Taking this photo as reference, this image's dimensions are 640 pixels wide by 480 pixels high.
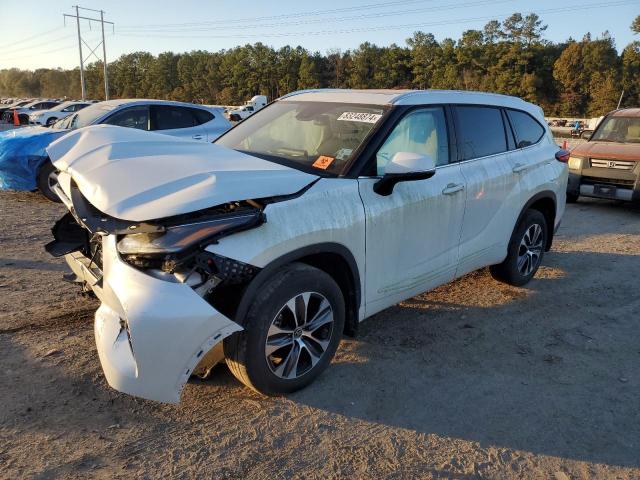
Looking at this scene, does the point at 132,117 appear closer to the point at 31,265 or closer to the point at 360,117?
the point at 31,265

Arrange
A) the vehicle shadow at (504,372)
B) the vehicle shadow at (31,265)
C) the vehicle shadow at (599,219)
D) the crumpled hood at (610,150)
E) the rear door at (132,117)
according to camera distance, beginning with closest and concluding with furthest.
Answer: the vehicle shadow at (504,372) → the vehicle shadow at (31,265) → the vehicle shadow at (599,219) → the rear door at (132,117) → the crumpled hood at (610,150)

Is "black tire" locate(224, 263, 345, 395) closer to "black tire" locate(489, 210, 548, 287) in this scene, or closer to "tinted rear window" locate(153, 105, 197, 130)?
"black tire" locate(489, 210, 548, 287)

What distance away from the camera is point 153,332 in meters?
2.50

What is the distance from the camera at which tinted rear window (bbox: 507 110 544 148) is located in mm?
4988

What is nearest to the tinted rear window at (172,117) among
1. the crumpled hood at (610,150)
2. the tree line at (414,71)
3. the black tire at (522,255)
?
Result: the black tire at (522,255)

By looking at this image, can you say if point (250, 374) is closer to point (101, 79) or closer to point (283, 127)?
point (283, 127)

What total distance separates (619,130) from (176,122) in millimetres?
8297

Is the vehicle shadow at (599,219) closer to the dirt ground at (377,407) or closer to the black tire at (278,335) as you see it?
the dirt ground at (377,407)

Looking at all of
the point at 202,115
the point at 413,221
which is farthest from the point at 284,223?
the point at 202,115

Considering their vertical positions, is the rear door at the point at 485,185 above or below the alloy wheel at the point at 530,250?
above

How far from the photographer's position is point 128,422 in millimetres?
2895

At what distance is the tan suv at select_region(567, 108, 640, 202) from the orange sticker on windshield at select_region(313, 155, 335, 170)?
7413 mm

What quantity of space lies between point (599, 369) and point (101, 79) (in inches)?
5138

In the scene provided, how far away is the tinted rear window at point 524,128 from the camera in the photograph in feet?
16.4
